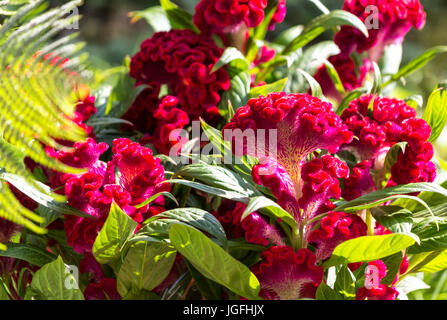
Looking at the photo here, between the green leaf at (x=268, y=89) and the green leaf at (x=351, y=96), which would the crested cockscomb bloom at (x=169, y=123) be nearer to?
the green leaf at (x=268, y=89)

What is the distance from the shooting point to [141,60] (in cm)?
107

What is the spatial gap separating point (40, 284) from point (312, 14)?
5.40 metres

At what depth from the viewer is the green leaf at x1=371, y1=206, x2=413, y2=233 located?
787mm

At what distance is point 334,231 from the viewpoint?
2.65 ft

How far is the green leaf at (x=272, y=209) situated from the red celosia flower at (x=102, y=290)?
275 mm

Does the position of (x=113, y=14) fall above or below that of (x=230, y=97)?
above

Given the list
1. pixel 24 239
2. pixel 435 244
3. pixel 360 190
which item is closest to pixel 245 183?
pixel 360 190

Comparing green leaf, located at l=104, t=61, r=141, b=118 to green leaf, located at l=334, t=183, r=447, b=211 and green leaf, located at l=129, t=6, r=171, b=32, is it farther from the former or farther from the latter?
green leaf, located at l=334, t=183, r=447, b=211

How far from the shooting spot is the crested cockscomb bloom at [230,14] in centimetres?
101

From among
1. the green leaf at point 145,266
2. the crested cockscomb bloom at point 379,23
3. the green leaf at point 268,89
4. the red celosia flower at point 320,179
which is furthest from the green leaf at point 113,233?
the crested cockscomb bloom at point 379,23

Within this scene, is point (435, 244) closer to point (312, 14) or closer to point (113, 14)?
point (312, 14)

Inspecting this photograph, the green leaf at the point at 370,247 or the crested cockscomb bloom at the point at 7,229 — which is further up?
the crested cockscomb bloom at the point at 7,229

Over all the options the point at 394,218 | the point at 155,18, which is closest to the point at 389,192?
the point at 394,218
